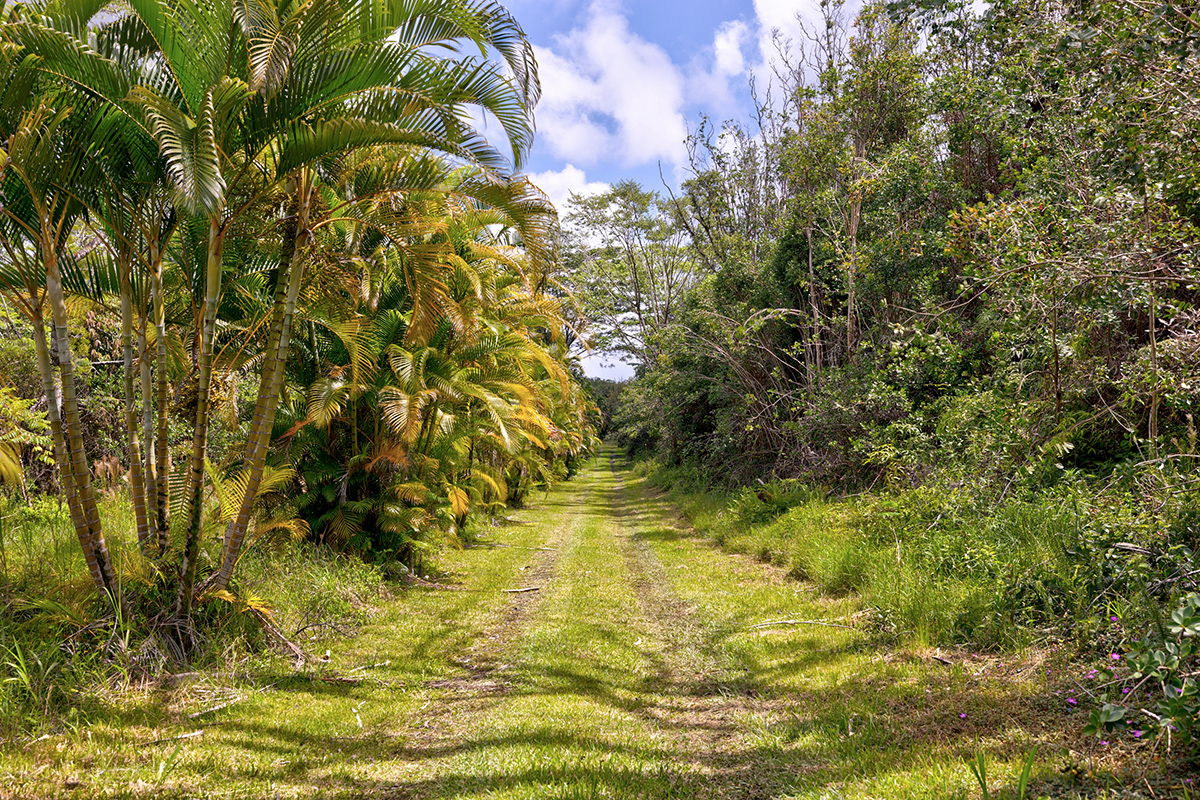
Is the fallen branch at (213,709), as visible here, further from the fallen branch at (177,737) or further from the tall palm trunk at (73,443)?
the tall palm trunk at (73,443)

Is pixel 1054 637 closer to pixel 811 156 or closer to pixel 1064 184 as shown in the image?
pixel 1064 184

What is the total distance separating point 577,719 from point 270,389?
4.09m

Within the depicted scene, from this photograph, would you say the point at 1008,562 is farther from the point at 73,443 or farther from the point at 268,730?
the point at 73,443

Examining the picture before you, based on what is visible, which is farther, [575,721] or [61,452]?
[61,452]

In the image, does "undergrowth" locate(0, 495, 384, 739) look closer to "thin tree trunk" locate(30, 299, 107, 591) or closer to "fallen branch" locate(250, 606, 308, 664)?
"fallen branch" locate(250, 606, 308, 664)

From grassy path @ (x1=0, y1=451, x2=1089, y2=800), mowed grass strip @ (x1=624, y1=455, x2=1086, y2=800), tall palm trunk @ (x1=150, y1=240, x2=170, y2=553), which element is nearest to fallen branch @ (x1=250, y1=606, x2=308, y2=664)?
grassy path @ (x1=0, y1=451, x2=1089, y2=800)

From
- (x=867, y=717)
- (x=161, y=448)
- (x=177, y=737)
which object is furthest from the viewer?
(x=161, y=448)

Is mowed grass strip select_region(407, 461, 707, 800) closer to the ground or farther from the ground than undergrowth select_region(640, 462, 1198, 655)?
closer to the ground

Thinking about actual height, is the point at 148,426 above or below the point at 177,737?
above

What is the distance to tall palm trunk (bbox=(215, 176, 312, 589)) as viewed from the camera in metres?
5.74

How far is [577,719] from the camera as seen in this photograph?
15.8ft

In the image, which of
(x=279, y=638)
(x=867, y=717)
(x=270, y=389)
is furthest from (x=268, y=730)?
(x=867, y=717)

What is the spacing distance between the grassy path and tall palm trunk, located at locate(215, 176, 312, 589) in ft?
3.76

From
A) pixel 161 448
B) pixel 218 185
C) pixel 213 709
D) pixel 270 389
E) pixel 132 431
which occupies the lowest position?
pixel 213 709
